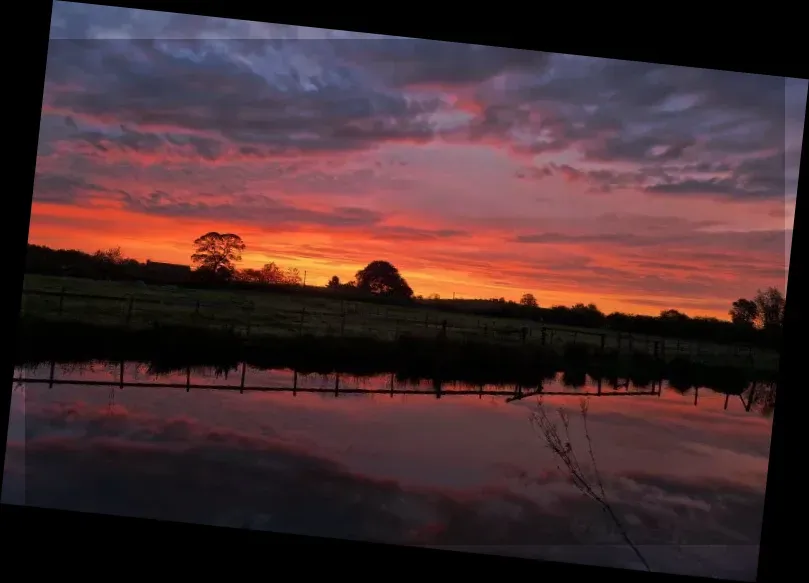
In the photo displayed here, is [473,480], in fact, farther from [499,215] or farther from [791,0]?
[791,0]

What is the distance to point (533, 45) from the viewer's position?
59.5 inches

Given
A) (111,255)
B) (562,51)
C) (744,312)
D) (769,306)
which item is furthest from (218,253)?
(769,306)

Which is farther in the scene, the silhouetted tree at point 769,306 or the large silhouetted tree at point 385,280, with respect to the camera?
the large silhouetted tree at point 385,280

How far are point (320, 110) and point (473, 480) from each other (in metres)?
2.83

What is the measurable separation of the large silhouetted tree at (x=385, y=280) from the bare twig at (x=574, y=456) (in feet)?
4.40

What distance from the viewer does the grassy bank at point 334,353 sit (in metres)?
4.21

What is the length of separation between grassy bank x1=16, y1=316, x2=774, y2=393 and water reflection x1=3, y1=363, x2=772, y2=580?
0.10 metres

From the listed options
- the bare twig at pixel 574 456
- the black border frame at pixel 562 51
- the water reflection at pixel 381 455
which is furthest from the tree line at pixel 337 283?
the black border frame at pixel 562 51

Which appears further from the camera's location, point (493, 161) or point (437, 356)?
point (437, 356)

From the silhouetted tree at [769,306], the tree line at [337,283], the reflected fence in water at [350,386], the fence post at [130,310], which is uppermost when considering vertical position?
the silhouetted tree at [769,306]

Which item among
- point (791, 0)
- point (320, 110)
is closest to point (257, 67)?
point (320, 110)

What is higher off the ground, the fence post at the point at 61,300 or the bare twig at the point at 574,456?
the fence post at the point at 61,300

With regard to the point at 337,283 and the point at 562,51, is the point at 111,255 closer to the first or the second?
the point at 337,283

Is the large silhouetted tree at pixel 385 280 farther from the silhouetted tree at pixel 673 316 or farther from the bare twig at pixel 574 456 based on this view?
the silhouetted tree at pixel 673 316
